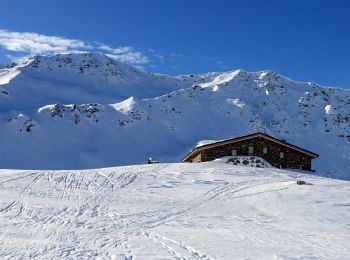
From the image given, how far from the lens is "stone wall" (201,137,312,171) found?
4162 cm

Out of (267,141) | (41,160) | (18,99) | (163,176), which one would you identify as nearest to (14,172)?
(163,176)

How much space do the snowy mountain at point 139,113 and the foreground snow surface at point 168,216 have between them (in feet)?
150

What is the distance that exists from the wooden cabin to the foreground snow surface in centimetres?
1111

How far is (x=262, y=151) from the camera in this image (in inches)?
1663

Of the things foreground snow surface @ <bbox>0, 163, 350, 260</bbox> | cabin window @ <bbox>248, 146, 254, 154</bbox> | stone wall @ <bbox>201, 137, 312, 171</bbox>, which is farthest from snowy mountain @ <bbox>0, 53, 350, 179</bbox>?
foreground snow surface @ <bbox>0, 163, 350, 260</bbox>

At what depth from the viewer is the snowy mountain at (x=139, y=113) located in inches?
3157

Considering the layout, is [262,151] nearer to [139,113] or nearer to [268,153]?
[268,153]

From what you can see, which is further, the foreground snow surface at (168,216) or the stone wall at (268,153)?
the stone wall at (268,153)

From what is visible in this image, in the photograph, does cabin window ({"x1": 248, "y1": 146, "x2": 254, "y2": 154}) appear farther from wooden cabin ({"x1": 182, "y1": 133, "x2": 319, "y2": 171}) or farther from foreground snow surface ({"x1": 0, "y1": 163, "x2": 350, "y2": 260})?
foreground snow surface ({"x1": 0, "y1": 163, "x2": 350, "y2": 260})

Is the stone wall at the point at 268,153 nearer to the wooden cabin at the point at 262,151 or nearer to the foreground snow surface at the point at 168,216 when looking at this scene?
the wooden cabin at the point at 262,151

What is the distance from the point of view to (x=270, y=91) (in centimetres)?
12288

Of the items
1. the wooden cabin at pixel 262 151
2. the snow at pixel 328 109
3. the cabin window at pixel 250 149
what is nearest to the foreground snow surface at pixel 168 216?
the wooden cabin at pixel 262 151

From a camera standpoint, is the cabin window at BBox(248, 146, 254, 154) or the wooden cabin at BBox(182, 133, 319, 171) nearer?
the wooden cabin at BBox(182, 133, 319, 171)

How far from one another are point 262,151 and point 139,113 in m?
55.9
